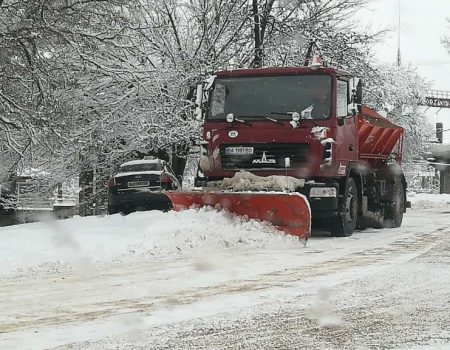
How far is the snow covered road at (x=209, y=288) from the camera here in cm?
463

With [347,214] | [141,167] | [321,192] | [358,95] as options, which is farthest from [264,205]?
[141,167]

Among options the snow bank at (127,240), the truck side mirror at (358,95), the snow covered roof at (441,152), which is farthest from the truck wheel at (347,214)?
A: the snow covered roof at (441,152)

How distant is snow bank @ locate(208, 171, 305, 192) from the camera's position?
10.5 meters

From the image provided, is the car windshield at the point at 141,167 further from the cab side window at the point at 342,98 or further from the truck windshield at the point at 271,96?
the cab side window at the point at 342,98

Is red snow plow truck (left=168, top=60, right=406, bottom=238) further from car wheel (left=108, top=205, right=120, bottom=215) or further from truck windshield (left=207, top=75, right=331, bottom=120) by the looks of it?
car wheel (left=108, top=205, right=120, bottom=215)

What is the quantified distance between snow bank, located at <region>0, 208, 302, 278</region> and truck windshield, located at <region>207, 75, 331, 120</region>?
198 centimetres

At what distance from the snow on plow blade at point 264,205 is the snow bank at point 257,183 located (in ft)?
0.96

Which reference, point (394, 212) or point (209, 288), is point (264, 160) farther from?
point (209, 288)

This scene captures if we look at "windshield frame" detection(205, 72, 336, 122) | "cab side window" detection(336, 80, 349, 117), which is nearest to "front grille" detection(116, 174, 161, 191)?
"windshield frame" detection(205, 72, 336, 122)

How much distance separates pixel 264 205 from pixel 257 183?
538 mm

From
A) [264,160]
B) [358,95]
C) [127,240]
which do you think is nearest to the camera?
[127,240]

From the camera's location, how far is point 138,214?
10.8 m

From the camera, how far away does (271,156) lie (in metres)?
11.1

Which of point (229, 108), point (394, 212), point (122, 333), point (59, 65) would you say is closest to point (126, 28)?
point (59, 65)
